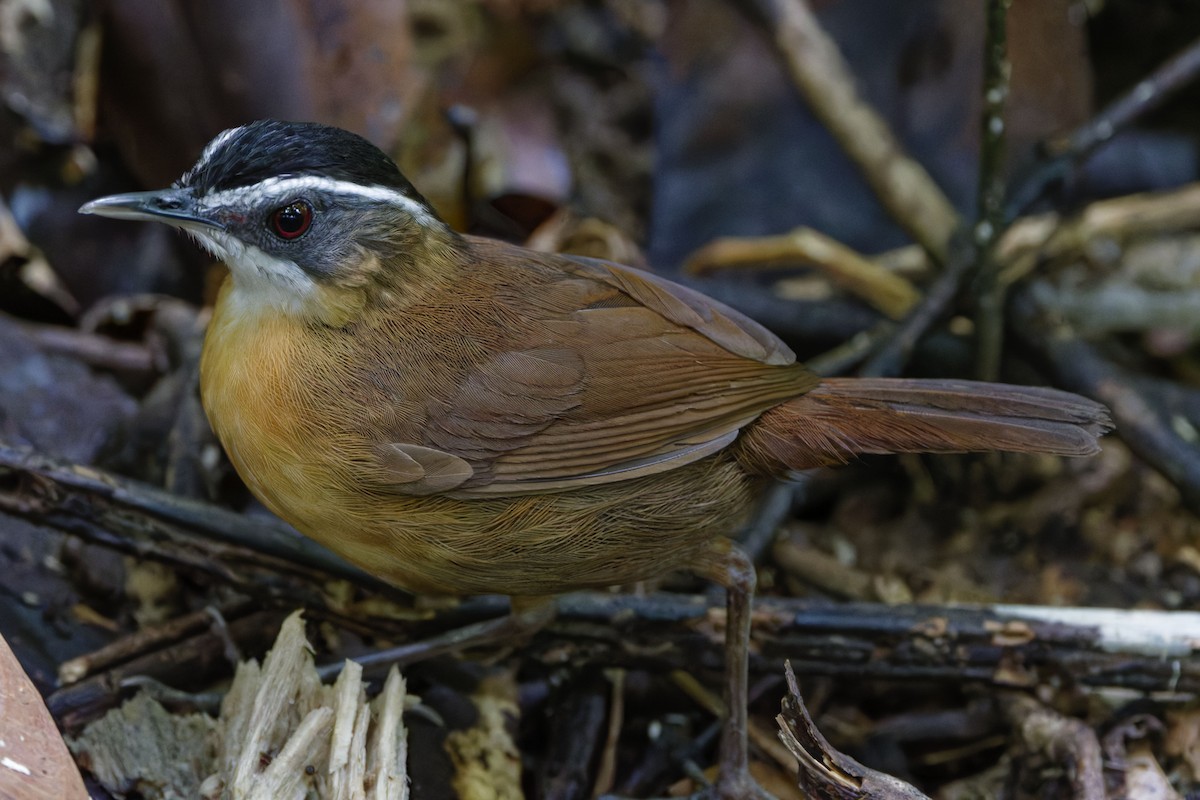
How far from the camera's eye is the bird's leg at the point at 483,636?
328 cm

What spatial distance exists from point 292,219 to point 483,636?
130 centimetres

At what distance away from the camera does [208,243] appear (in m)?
2.94

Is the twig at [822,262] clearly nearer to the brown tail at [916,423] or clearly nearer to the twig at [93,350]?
the brown tail at [916,423]

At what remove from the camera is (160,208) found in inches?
112

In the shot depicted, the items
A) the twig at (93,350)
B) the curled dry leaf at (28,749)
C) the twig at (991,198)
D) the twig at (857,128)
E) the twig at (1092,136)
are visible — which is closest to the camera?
the curled dry leaf at (28,749)

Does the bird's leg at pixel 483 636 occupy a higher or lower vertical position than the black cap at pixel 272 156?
lower

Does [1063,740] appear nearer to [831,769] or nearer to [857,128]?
[831,769]

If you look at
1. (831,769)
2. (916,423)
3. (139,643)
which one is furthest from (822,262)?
(139,643)

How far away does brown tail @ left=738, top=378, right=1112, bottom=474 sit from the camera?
295cm

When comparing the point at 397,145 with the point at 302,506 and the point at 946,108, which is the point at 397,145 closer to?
the point at 302,506

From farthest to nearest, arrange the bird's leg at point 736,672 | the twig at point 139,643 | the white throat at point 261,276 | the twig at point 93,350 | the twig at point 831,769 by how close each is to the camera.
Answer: the twig at point 93,350
the bird's leg at point 736,672
the twig at point 139,643
the white throat at point 261,276
the twig at point 831,769

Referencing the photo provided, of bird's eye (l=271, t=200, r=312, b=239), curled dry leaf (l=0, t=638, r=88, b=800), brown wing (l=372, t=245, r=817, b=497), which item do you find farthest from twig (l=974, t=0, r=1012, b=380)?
curled dry leaf (l=0, t=638, r=88, b=800)

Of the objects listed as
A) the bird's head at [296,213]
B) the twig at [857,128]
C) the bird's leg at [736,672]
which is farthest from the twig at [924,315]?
the bird's head at [296,213]

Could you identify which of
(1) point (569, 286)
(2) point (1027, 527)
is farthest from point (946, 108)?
(1) point (569, 286)
